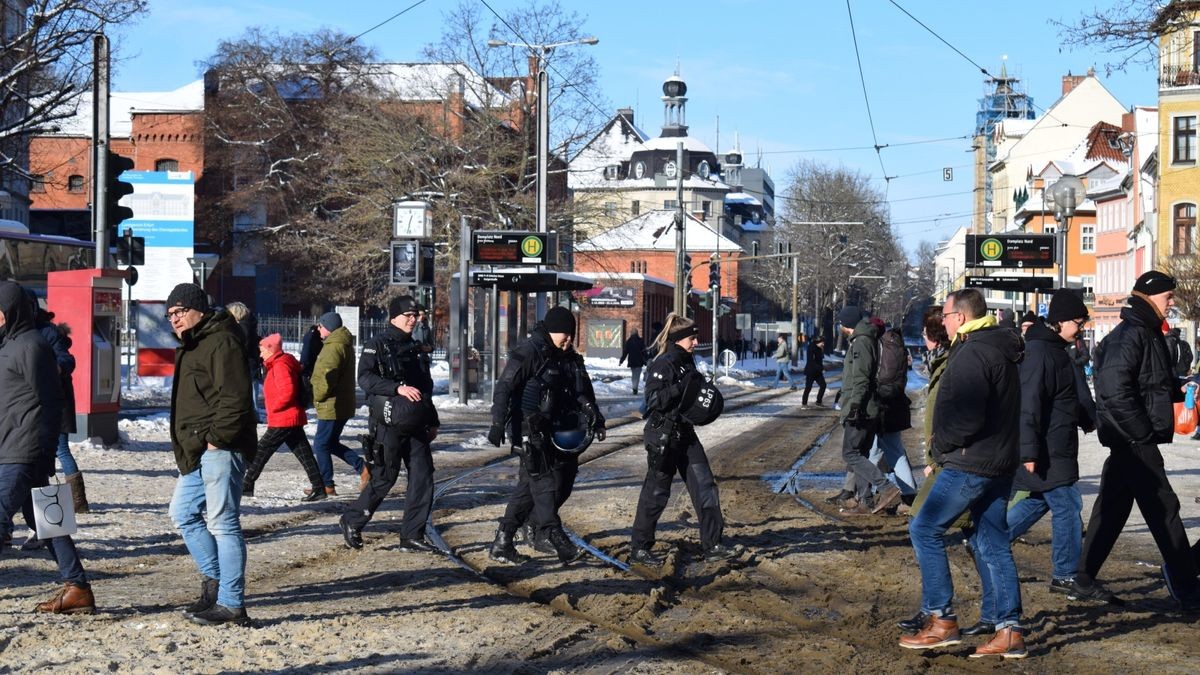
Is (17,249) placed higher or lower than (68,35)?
lower

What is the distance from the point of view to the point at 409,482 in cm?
1055

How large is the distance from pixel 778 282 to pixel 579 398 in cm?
8515

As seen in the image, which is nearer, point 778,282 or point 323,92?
point 323,92

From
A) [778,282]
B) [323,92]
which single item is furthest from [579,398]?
[778,282]

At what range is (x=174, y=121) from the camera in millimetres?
77188

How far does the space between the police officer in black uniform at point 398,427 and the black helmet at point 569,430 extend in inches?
38.4

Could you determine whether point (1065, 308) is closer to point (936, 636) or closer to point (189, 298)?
point (936, 636)

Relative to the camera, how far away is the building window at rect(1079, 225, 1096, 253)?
9062cm

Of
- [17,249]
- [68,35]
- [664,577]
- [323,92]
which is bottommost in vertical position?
[664,577]

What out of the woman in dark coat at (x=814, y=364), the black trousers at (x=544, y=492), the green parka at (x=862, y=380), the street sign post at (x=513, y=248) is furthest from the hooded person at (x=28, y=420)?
the woman in dark coat at (x=814, y=364)

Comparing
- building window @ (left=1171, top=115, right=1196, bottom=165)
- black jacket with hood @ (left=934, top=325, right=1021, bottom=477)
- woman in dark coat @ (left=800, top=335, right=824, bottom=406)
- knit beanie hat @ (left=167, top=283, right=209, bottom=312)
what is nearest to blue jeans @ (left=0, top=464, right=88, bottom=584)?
knit beanie hat @ (left=167, top=283, right=209, bottom=312)

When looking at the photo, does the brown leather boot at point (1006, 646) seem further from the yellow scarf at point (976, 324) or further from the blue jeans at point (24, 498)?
the blue jeans at point (24, 498)

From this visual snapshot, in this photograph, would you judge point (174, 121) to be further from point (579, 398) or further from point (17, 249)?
point (579, 398)

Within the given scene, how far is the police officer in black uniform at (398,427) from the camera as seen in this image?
34.4 ft
